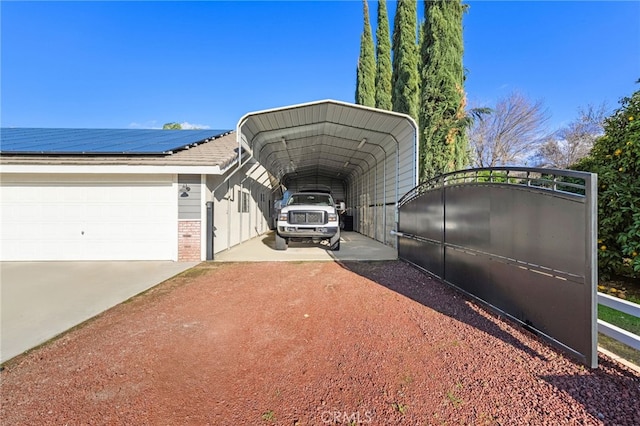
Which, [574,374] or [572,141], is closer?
[574,374]

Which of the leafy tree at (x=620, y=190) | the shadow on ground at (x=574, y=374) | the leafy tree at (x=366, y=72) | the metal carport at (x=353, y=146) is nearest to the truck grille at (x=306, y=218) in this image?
the metal carport at (x=353, y=146)

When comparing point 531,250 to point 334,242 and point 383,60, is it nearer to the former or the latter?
point 334,242

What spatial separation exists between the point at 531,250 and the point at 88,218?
30.9 ft

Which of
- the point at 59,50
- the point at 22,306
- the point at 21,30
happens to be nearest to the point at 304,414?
the point at 22,306

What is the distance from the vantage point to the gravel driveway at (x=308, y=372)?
1.92 meters

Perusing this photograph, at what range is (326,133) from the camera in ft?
32.9

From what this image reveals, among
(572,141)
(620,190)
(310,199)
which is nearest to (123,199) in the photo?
(310,199)

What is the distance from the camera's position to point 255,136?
30.3 feet

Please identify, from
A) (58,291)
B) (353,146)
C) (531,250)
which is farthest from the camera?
(353,146)

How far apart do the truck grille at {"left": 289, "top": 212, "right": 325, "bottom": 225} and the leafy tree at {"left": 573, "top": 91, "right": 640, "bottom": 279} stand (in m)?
5.96

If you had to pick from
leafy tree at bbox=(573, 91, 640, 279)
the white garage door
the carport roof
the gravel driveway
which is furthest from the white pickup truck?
leafy tree at bbox=(573, 91, 640, 279)

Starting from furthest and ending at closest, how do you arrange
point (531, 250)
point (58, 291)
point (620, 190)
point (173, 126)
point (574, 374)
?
point (173, 126), point (58, 291), point (620, 190), point (531, 250), point (574, 374)

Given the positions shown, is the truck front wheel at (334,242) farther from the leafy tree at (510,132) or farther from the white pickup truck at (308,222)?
the leafy tree at (510,132)

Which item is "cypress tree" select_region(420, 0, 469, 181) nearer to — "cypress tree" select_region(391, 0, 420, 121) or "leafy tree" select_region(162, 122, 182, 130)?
"cypress tree" select_region(391, 0, 420, 121)
